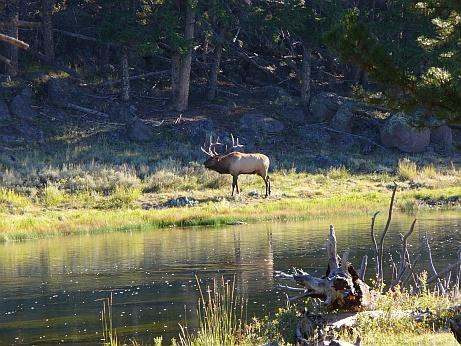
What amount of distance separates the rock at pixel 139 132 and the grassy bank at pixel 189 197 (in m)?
4.04

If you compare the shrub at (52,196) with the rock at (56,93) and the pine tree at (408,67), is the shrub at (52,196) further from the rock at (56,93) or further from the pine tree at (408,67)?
the pine tree at (408,67)

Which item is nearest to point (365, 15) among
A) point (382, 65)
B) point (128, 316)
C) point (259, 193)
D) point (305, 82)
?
point (305, 82)

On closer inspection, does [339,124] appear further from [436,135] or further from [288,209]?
[288,209]

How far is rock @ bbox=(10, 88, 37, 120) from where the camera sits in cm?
4559

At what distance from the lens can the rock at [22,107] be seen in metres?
45.6

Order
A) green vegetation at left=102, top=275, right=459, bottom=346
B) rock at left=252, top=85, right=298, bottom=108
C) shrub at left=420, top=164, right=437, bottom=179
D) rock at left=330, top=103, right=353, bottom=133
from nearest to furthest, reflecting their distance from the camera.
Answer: green vegetation at left=102, top=275, right=459, bottom=346 < shrub at left=420, top=164, right=437, bottom=179 < rock at left=330, top=103, right=353, bottom=133 < rock at left=252, top=85, right=298, bottom=108

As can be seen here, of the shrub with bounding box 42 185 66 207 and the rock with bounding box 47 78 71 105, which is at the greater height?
the rock with bounding box 47 78 71 105

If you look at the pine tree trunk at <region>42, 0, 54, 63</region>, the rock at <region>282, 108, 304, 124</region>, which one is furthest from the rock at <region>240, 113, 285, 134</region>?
the pine tree trunk at <region>42, 0, 54, 63</region>

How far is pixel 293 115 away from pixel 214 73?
454 cm

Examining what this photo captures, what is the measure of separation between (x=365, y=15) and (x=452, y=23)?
35.5 m

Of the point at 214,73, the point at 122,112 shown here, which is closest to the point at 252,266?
the point at 122,112

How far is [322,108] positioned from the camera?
49656 mm

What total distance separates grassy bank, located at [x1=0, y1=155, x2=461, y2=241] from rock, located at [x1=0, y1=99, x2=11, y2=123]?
7.06 m

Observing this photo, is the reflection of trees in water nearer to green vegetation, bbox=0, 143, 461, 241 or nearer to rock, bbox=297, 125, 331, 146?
green vegetation, bbox=0, 143, 461, 241
